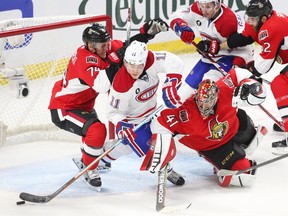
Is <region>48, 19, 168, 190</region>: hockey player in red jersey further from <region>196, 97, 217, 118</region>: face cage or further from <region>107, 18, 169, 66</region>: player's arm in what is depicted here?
<region>196, 97, 217, 118</region>: face cage

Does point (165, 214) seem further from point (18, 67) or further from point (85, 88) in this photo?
point (18, 67)

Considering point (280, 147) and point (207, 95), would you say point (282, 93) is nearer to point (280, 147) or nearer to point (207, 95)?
point (280, 147)

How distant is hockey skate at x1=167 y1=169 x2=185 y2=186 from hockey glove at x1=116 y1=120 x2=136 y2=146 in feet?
0.89

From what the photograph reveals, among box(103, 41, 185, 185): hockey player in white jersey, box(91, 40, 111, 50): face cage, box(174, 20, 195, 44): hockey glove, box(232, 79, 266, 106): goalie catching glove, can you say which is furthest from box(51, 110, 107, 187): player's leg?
box(174, 20, 195, 44): hockey glove

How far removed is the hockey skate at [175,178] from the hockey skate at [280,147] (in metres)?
0.78

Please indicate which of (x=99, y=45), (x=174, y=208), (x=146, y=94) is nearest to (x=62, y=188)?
(x=174, y=208)

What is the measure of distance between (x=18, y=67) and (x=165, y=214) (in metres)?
1.59

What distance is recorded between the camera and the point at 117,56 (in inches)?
206

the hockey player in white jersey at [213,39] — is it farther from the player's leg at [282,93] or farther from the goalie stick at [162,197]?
the goalie stick at [162,197]

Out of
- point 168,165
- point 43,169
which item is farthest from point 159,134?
point 43,169

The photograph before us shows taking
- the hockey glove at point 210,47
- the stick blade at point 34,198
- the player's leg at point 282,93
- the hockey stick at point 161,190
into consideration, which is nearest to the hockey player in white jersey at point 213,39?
the hockey glove at point 210,47

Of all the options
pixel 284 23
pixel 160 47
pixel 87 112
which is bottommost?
pixel 160 47

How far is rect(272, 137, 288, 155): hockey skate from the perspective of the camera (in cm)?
571

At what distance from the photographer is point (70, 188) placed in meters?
5.13
